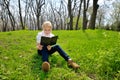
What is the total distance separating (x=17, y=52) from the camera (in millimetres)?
7633

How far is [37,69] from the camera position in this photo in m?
5.80

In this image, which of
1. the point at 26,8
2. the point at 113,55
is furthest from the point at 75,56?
the point at 26,8

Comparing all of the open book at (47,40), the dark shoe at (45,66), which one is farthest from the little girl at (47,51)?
the open book at (47,40)

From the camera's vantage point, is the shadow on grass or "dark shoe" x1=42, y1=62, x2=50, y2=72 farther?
"dark shoe" x1=42, y1=62, x2=50, y2=72

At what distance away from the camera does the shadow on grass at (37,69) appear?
527 cm

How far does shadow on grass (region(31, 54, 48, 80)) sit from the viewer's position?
5.27 meters

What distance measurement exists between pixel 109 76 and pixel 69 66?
1.21 meters

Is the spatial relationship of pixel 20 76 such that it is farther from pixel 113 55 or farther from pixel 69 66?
pixel 113 55

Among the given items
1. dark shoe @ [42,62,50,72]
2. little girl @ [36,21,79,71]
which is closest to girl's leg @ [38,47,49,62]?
little girl @ [36,21,79,71]

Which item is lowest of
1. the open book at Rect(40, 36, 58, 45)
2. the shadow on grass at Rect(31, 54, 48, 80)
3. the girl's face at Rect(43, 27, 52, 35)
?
the shadow on grass at Rect(31, 54, 48, 80)

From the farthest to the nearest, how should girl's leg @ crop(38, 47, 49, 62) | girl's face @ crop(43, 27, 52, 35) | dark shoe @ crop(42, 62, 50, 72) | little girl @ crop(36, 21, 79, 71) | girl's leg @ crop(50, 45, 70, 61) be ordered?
girl's face @ crop(43, 27, 52, 35) < girl's leg @ crop(50, 45, 70, 61) < girl's leg @ crop(38, 47, 49, 62) < little girl @ crop(36, 21, 79, 71) < dark shoe @ crop(42, 62, 50, 72)

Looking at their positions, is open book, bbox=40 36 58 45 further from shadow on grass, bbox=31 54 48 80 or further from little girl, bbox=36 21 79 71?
shadow on grass, bbox=31 54 48 80

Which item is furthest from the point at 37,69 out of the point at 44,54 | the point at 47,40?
the point at 47,40

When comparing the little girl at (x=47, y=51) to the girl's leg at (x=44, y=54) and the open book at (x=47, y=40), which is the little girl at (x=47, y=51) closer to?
the girl's leg at (x=44, y=54)
